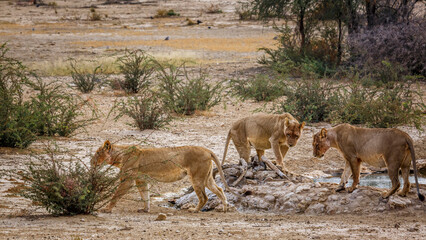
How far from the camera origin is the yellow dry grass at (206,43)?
3529 cm

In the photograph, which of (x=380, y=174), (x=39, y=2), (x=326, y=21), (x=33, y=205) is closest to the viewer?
(x=33, y=205)

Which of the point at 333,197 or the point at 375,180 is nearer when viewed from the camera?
the point at 333,197

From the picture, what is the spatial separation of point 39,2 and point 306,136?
54.7 m

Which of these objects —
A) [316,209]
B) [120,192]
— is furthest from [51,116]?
[316,209]

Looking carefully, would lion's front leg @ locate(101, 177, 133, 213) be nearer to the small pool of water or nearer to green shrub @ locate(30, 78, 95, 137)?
the small pool of water

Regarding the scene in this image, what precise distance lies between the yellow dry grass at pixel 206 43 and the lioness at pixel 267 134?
80.6ft

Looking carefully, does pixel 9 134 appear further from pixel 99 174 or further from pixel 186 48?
pixel 186 48

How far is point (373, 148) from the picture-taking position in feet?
25.6

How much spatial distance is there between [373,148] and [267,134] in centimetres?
234

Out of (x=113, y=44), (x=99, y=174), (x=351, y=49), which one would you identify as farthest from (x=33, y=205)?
(x=113, y=44)

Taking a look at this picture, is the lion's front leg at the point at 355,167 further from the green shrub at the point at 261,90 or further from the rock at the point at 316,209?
the green shrub at the point at 261,90

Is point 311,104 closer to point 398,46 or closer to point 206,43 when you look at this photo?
point 398,46

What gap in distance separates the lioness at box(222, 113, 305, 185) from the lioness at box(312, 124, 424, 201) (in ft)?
2.68

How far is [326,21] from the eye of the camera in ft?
80.1
